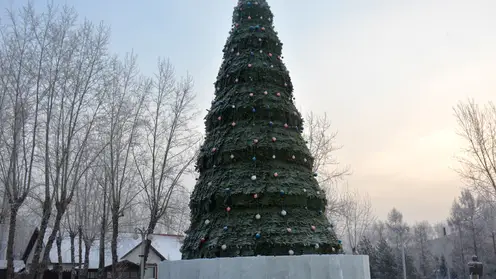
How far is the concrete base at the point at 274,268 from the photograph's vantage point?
206 inches

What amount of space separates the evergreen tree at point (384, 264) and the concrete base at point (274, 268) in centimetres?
3030

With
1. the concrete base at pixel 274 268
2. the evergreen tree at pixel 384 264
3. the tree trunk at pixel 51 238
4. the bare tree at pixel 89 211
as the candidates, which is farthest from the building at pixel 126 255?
the concrete base at pixel 274 268

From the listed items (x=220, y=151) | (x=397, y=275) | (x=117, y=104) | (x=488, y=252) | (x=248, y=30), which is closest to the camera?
(x=220, y=151)

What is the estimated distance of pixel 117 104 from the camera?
17.2 meters

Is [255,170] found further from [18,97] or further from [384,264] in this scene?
[384,264]

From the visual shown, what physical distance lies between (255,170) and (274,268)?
1823mm

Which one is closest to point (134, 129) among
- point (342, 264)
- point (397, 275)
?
point (342, 264)

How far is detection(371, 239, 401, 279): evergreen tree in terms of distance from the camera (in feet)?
106

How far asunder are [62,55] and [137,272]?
66.7ft

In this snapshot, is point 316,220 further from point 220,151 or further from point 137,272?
point 137,272

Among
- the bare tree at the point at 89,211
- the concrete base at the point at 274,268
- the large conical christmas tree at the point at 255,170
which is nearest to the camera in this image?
the concrete base at the point at 274,268

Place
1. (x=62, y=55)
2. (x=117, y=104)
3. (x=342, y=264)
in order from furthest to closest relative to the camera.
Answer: (x=117, y=104) → (x=62, y=55) → (x=342, y=264)

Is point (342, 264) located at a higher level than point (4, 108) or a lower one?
lower

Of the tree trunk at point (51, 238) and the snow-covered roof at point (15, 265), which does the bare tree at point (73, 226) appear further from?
the tree trunk at point (51, 238)
